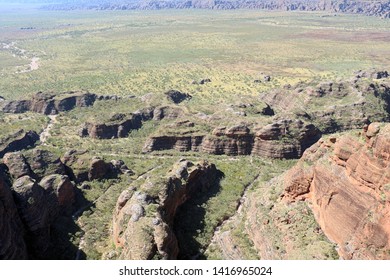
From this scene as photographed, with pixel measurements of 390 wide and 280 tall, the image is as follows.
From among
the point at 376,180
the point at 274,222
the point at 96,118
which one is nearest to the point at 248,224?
the point at 274,222

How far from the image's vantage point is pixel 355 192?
38.3 metres

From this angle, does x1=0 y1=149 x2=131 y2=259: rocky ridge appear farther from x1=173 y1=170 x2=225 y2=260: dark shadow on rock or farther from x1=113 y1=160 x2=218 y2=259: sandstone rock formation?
x1=173 y1=170 x2=225 y2=260: dark shadow on rock

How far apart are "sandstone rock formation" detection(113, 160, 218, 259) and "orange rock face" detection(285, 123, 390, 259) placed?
15424 millimetres

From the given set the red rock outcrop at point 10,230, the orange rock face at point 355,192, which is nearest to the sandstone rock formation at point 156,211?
the red rock outcrop at point 10,230

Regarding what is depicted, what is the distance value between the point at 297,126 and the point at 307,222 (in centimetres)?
3269

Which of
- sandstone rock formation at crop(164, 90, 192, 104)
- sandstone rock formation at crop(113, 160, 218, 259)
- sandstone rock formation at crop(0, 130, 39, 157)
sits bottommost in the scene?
sandstone rock formation at crop(164, 90, 192, 104)

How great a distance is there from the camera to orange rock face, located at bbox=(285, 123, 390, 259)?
115 feet

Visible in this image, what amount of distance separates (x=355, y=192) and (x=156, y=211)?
20.1 m

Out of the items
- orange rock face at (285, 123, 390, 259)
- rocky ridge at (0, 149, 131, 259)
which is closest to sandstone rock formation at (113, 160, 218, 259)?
rocky ridge at (0, 149, 131, 259)

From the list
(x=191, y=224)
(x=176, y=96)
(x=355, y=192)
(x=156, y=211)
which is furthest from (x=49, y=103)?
(x=355, y=192)

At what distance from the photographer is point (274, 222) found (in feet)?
148

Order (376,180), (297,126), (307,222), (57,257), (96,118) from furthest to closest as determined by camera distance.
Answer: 1. (96,118)
2. (297,126)
3. (57,257)
4. (307,222)
5. (376,180)

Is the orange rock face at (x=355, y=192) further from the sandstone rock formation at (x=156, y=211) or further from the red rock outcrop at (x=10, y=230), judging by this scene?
the red rock outcrop at (x=10, y=230)

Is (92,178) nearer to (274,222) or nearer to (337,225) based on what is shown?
(274,222)
